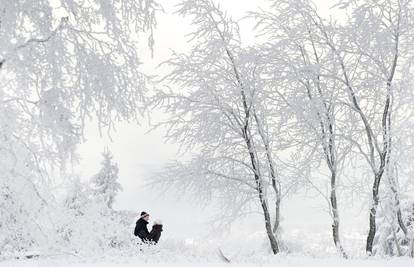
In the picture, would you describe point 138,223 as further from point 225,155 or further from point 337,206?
point 337,206

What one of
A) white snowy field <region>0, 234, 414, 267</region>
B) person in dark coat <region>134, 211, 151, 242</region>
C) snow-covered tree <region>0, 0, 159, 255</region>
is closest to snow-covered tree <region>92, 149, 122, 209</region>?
white snowy field <region>0, 234, 414, 267</region>

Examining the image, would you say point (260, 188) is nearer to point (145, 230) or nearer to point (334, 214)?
point (334, 214)

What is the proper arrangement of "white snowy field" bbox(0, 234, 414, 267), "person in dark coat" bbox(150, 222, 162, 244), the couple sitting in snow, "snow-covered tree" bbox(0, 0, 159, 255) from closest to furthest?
"snow-covered tree" bbox(0, 0, 159, 255), "white snowy field" bbox(0, 234, 414, 267), the couple sitting in snow, "person in dark coat" bbox(150, 222, 162, 244)

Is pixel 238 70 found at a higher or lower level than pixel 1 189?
higher

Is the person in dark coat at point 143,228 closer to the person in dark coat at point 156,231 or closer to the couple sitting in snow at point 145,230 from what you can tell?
the couple sitting in snow at point 145,230

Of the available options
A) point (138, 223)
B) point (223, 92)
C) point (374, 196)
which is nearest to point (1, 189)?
point (138, 223)

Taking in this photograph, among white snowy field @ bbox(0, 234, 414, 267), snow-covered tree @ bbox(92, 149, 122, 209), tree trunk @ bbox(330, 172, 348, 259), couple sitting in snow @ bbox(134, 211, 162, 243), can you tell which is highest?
snow-covered tree @ bbox(92, 149, 122, 209)

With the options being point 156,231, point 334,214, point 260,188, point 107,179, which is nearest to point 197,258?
point 156,231

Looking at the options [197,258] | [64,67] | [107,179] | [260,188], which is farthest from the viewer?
[107,179]

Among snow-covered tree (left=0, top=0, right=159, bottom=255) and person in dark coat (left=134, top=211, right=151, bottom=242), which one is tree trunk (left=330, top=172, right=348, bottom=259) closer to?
person in dark coat (left=134, top=211, right=151, bottom=242)

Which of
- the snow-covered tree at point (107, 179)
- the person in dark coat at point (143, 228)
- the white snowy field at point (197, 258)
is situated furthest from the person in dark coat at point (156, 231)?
the snow-covered tree at point (107, 179)

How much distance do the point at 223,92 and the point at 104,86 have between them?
9529mm

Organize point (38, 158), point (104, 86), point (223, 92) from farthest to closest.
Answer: point (223, 92)
point (38, 158)
point (104, 86)

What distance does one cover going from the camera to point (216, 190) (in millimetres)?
16734
